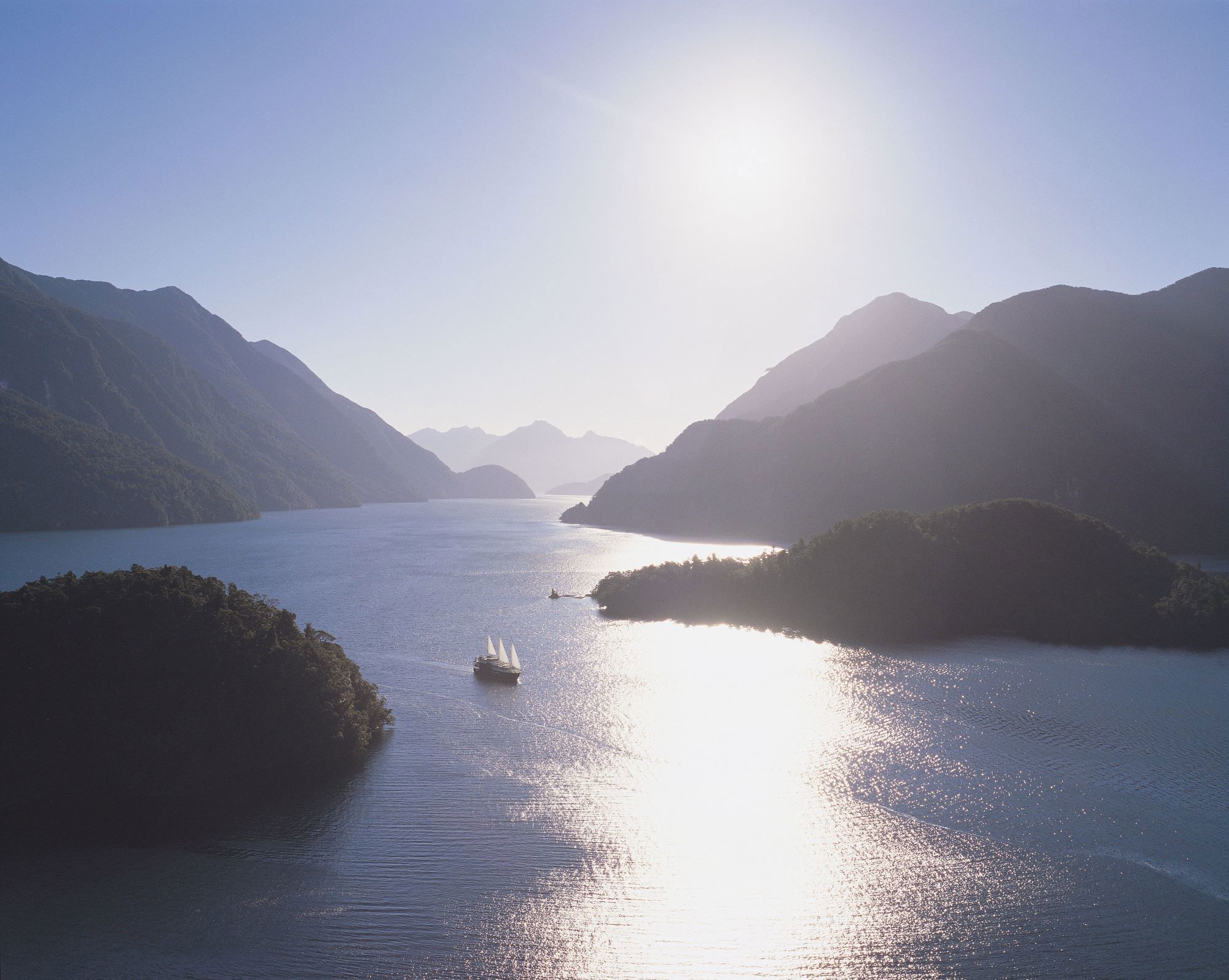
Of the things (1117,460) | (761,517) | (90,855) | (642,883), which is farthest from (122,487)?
(1117,460)

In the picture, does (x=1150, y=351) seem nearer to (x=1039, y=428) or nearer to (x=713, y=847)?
(x=1039, y=428)

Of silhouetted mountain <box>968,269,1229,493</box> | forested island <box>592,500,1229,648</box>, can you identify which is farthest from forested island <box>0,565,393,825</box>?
silhouetted mountain <box>968,269,1229,493</box>

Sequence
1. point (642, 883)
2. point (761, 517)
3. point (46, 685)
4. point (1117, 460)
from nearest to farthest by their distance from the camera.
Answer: point (642, 883) < point (46, 685) < point (1117, 460) < point (761, 517)

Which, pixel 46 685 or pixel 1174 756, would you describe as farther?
pixel 1174 756

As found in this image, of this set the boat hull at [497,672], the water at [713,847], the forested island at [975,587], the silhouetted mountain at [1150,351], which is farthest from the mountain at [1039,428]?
the boat hull at [497,672]

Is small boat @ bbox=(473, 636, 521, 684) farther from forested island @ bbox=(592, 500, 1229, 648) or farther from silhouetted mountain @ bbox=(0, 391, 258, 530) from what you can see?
silhouetted mountain @ bbox=(0, 391, 258, 530)

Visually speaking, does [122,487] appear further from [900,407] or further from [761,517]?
[900,407]

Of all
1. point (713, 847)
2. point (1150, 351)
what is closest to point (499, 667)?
point (713, 847)
